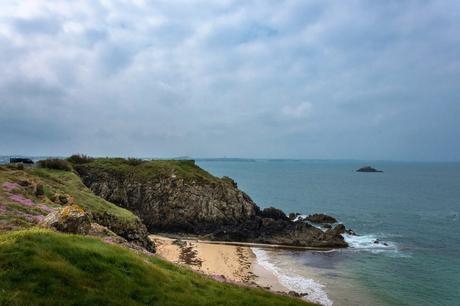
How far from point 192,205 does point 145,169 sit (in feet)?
52.0

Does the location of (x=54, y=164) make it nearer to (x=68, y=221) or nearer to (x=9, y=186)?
(x=9, y=186)

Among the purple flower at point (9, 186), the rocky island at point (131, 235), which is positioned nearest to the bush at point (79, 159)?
the rocky island at point (131, 235)

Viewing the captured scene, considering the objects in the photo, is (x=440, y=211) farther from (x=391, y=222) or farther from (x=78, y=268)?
(x=78, y=268)

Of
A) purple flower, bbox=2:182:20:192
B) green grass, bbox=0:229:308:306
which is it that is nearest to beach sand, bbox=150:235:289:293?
purple flower, bbox=2:182:20:192

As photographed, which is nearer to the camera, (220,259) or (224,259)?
(220,259)

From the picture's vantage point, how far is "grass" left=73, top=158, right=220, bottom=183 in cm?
7456

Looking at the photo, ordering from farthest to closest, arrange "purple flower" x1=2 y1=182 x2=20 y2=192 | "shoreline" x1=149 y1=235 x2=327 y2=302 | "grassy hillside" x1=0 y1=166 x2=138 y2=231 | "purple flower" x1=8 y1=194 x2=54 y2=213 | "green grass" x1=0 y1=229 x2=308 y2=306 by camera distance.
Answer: "shoreline" x1=149 y1=235 x2=327 y2=302 → "purple flower" x1=2 y1=182 x2=20 y2=192 → "purple flower" x1=8 y1=194 x2=54 y2=213 → "grassy hillside" x1=0 y1=166 x2=138 y2=231 → "green grass" x1=0 y1=229 x2=308 y2=306

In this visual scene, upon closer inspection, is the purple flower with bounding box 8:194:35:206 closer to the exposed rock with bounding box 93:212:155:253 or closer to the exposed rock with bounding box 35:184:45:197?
the exposed rock with bounding box 35:184:45:197

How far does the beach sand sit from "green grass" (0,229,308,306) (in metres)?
19.2

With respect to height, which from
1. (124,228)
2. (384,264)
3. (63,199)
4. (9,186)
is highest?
(9,186)

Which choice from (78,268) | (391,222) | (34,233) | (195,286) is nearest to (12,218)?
(34,233)

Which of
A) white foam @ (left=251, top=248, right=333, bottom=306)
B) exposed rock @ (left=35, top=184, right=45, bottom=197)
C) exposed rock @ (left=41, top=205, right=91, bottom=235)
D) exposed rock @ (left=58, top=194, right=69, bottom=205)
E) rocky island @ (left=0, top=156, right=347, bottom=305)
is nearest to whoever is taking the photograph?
rocky island @ (left=0, top=156, right=347, bottom=305)

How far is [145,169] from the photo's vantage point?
256 feet

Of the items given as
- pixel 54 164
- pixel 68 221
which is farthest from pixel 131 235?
pixel 54 164
